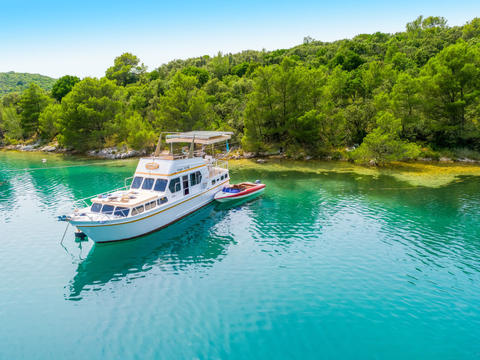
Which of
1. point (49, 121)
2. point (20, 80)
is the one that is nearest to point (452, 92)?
point (49, 121)

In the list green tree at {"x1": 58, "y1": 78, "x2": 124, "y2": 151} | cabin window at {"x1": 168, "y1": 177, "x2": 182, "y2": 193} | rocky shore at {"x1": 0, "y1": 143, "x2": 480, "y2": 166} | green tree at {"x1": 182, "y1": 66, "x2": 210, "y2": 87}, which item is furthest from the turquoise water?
green tree at {"x1": 182, "y1": 66, "x2": 210, "y2": 87}

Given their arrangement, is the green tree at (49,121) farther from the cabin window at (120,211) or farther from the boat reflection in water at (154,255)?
the boat reflection in water at (154,255)

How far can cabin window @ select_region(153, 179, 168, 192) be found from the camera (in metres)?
22.5

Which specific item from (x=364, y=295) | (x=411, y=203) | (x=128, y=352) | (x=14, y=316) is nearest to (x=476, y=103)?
(x=411, y=203)

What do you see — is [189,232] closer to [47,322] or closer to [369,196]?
[47,322]

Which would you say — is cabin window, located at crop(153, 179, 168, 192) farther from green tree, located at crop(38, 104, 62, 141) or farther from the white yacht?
green tree, located at crop(38, 104, 62, 141)

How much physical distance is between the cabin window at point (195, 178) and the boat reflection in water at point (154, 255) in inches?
158

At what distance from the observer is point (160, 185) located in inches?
890

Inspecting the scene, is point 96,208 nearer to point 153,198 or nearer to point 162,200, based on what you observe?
point 153,198

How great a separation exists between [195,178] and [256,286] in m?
13.3

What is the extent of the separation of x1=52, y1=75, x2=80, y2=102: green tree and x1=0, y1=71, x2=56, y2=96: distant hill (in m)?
86.2

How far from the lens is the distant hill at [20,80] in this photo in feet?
541

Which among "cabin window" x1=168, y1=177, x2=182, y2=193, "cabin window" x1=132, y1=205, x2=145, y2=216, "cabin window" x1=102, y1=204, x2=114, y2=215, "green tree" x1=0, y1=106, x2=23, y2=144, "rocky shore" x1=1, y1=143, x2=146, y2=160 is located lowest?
"cabin window" x1=132, y1=205, x2=145, y2=216

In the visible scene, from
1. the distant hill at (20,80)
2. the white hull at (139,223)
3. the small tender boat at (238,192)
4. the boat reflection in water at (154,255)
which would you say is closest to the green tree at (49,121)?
the small tender boat at (238,192)
